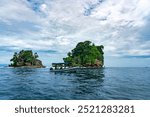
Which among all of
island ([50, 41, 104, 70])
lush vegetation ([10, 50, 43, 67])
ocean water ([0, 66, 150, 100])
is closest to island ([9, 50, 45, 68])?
lush vegetation ([10, 50, 43, 67])

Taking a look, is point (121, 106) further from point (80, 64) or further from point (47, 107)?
point (80, 64)

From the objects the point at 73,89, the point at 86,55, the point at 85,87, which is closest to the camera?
the point at 73,89

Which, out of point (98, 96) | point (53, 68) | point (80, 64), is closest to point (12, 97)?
point (98, 96)

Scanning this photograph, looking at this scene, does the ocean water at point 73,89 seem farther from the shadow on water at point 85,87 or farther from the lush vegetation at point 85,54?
the lush vegetation at point 85,54

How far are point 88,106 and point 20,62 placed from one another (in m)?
165

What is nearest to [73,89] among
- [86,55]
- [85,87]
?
[85,87]

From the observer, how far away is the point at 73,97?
92.7 feet

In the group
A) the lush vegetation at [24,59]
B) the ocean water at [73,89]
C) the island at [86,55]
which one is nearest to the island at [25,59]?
the lush vegetation at [24,59]

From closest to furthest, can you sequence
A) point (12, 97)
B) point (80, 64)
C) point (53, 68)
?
1. point (12, 97)
2. point (53, 68)
3. point (80, 64)

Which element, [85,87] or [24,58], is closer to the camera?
[85,87]

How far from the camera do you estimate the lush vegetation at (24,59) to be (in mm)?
175625

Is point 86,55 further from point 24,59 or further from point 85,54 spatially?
point 24,59

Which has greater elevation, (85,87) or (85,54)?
(85,54)

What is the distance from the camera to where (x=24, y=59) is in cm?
17688
